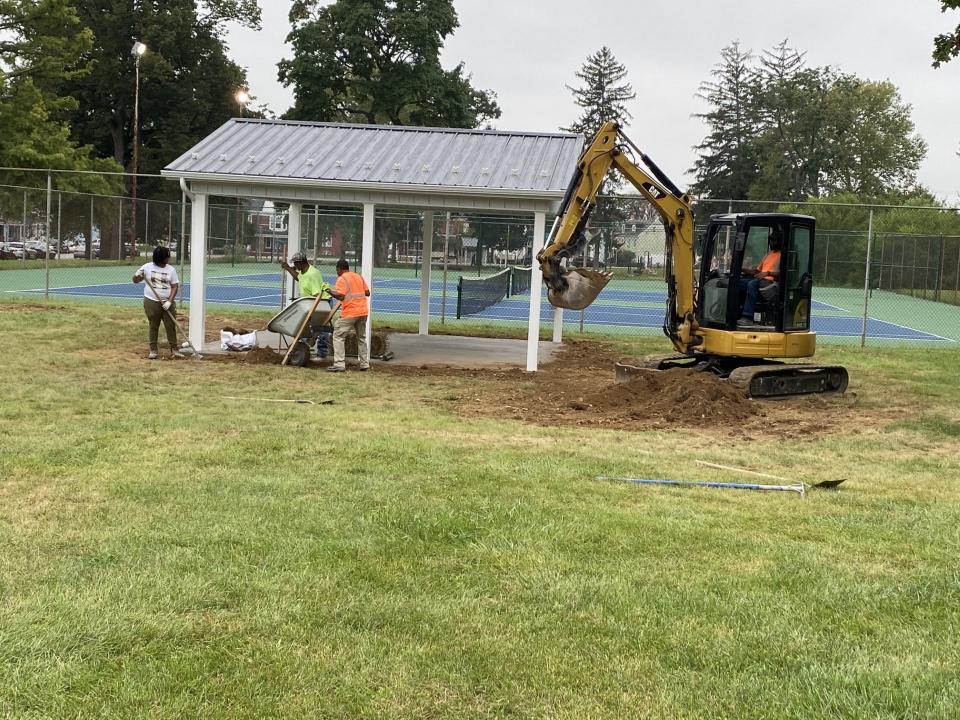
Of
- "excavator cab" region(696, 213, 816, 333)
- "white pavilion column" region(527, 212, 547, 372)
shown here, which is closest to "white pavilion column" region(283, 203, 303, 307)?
"white pavilion column" region(527, 212, 547, 372)

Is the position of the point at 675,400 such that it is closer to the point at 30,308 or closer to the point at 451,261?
the point at 30,308

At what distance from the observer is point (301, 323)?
14781 millimetres

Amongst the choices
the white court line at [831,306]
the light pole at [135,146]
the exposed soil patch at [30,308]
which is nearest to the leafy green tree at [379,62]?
the light pole at [135,146]

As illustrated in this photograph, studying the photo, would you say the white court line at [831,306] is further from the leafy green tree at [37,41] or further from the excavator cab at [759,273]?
the leafy green tree at [37,41]

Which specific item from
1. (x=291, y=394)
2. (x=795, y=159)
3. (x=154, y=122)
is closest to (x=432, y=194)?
(x=291, y=394)

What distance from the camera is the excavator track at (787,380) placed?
12438 millimetres

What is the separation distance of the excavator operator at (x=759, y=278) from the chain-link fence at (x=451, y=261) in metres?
6.66

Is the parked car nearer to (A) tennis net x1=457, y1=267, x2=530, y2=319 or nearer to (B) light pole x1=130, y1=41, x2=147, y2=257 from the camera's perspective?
(B) light pole x1=130, y1=41, x2=147, y2=257

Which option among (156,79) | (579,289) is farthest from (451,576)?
(156,79)

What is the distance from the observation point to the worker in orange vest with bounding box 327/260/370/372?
46.0 ft

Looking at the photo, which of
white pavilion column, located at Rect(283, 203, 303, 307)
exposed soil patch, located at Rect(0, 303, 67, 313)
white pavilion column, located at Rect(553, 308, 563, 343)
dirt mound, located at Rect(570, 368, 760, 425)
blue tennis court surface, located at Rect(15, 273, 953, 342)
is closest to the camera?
dirt mound, located at Rect(570, 368, 760, 425)

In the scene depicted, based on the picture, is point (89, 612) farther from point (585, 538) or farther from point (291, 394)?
point (291, 394)

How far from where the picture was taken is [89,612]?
458 centimetres

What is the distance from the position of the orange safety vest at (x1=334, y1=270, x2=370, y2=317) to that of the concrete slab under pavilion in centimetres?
81
